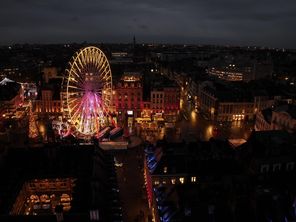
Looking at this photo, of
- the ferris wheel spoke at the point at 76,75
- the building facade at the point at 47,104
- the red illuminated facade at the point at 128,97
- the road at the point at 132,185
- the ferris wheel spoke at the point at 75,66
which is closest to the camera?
the road at the point at 132,185

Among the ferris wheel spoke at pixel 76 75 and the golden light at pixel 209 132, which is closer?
the ferris wheel spoke at pixel 76 75

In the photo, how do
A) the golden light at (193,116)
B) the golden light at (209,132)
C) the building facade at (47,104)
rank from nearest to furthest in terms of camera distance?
the golden light at (209,132), the golden light at (193,116), the building facade at (47,104)

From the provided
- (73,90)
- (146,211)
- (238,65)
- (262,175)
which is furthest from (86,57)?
(238,65)

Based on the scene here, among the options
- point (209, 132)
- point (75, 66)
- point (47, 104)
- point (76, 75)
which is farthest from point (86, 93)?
point (47, 104)

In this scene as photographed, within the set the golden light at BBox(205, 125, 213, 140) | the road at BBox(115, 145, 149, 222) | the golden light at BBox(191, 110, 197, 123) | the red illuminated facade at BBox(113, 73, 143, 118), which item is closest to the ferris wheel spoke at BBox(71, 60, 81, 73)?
the road at BBox(115, 145, 149, 222)

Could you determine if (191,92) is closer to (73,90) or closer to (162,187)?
(73,90)

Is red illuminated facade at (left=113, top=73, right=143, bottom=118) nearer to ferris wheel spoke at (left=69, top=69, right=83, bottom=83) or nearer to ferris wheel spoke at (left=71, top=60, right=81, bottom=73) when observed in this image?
ferris wheel spoke at (left=69, top=69, right=83, bottom=83)

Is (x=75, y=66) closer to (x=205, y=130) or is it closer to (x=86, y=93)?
(x=86, y=93)

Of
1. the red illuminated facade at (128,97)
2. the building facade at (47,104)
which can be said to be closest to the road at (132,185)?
the red illuminated facade at (128,97)

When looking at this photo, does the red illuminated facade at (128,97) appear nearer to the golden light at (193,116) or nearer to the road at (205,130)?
the road at (205,130)
